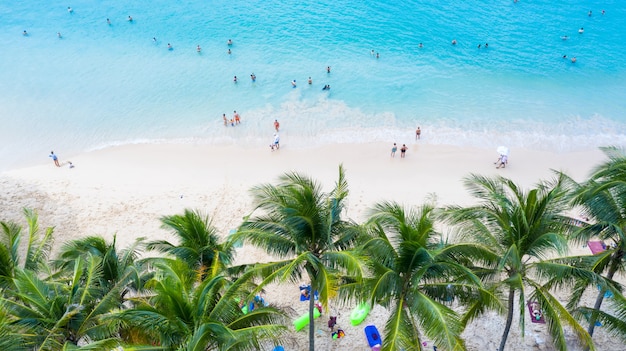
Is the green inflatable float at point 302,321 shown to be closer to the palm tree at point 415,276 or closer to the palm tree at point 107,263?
the palm tree at point 415,276

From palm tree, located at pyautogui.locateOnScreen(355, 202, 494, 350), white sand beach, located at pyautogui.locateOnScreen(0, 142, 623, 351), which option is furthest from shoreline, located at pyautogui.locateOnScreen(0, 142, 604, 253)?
palm tree, located at pyautogui.locateOnScreen(355, 202, 494, 350)

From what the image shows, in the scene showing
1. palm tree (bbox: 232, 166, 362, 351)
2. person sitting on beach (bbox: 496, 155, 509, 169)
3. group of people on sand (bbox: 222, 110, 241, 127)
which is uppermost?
palm tree (bbox: 232, 166, 362, 351)

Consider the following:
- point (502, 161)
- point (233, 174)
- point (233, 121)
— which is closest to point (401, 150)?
point (502, 161)

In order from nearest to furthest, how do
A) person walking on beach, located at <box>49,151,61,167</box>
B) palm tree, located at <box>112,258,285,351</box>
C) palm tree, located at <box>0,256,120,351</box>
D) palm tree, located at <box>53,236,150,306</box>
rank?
palm tree, located at <box>112,258,285,351</box> → palm tree, located at <box>0,256,120,351</box> → palm tree, located at <box>53,236,150,306</box> → person walking on beach, located at <box>49,151,61,167</box>

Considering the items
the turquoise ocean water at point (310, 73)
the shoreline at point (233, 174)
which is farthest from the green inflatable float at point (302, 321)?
the turquoise ocean water at point (310, 73)

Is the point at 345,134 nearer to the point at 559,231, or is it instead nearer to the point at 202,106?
the point at 202,106

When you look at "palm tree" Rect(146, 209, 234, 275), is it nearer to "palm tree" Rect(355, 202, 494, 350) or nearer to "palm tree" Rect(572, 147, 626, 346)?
"palm tree" Rect(355, 202, 494, 350)
